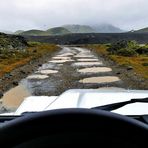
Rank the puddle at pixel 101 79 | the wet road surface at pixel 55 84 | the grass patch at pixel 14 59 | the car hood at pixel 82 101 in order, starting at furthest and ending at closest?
the grass patch at pixel 14 59 < the puddle at pixel 101 79 < the wet road surface at pixel 55 84 < the car hood at pixel 82 101

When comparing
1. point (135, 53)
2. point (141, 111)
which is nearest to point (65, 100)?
point (141, 111)

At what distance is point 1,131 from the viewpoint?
5.28ft

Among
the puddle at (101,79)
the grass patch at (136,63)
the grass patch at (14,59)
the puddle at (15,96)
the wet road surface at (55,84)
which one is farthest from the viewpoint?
the grass patch at (14,59)

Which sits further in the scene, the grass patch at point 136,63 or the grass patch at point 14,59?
the grass patch at point 14,59

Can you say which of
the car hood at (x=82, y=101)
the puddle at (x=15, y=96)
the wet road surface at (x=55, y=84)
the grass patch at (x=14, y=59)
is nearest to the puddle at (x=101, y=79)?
the wet road surface at (x=55, y=84)

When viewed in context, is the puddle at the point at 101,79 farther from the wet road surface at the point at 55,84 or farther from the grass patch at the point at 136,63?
the grass patch at the point at 136,63

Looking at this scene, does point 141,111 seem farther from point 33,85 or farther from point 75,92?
point 33,85

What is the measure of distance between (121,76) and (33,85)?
165 inches

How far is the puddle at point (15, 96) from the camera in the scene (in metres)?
14.1

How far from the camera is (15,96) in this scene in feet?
51.9

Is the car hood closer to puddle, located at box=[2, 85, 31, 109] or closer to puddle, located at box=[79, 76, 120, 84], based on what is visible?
puddle, located at box=[2, 85, 31, 109]

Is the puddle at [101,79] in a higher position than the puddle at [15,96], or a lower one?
lower

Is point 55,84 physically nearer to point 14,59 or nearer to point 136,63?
point 136,63

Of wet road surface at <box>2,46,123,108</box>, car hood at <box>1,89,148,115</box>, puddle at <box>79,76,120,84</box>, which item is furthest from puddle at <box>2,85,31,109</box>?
car hood at <box>1,89,148,115</box>
